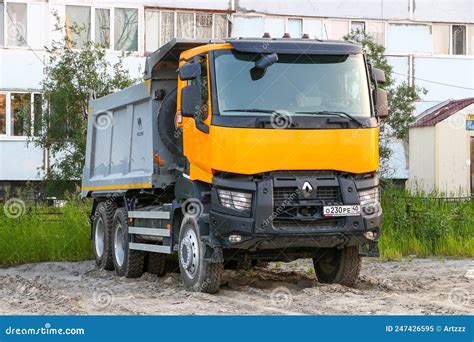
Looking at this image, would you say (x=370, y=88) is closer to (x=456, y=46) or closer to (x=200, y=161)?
(x=200, y=161)

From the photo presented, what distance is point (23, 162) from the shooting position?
29312mm

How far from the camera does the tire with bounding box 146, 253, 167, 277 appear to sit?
15023mm

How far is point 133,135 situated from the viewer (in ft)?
48.6

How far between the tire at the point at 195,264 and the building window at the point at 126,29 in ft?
61.2

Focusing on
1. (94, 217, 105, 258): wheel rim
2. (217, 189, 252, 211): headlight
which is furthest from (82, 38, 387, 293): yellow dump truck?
(94, 217, 105, 258): wheel rim

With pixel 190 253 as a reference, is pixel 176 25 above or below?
above

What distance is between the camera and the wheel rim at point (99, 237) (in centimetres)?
1642

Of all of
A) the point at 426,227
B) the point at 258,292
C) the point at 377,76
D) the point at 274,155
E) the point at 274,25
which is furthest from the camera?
the point at 274,25

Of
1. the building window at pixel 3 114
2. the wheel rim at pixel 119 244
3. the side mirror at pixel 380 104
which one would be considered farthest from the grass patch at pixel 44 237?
the building window at pixel 3 114

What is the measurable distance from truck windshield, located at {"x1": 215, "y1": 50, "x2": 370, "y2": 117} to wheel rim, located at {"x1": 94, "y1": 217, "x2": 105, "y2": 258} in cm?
565

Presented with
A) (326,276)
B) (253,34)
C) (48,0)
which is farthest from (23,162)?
(326,276)

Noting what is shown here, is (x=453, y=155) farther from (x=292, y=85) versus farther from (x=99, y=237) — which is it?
(x=292, y=85)

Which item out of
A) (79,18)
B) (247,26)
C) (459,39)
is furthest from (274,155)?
(459,39)

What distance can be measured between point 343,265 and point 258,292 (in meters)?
1.41
